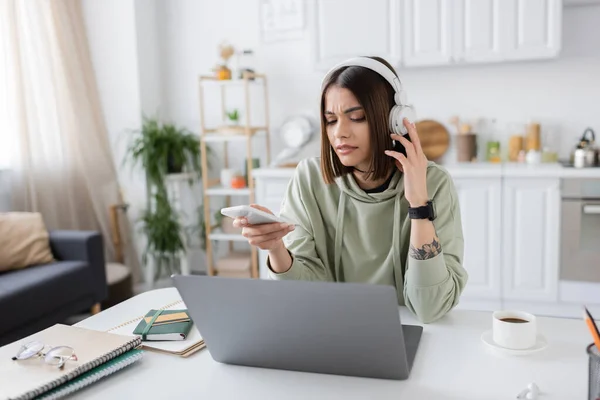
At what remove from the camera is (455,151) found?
3.64 m

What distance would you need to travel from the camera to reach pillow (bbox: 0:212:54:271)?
293 centimetres

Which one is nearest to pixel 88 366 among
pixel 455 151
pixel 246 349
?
pixel 246 349

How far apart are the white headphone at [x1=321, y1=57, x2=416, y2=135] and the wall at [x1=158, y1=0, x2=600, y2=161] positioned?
219 centimetres

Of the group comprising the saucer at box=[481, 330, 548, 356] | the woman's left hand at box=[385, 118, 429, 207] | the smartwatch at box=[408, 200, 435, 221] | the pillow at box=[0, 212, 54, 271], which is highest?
the woman's left hand at box=[385, 118, 429, 207]

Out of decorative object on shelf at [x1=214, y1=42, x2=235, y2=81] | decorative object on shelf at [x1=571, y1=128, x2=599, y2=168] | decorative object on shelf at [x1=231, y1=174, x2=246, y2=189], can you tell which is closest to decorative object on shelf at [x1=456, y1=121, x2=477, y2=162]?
decorative object on shelf at [x1=571, y1=128, x2=599, y2=168]

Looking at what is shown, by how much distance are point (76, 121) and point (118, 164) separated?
0.44 metres

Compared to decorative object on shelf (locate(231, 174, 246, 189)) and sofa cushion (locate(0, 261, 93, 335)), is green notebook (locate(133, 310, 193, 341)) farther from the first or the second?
decorative object on shelf (locate(231, 174, 246, 189))

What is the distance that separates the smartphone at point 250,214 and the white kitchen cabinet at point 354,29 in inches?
97.1

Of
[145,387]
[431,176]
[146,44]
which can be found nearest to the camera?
[145,387]

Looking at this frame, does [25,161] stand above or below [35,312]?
above

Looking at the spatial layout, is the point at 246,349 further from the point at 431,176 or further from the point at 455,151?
the point at 455,151

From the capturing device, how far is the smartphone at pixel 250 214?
98 centimetres

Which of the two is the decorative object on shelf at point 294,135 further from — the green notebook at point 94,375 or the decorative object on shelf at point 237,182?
the green notebook at point 94,375

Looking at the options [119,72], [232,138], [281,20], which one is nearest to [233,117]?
[232,138]
